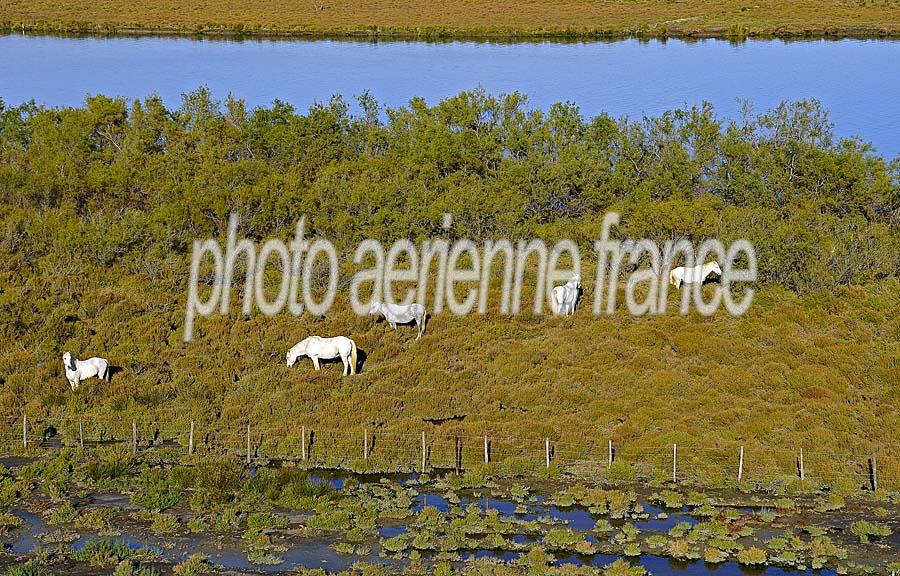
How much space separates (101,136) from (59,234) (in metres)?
13.5

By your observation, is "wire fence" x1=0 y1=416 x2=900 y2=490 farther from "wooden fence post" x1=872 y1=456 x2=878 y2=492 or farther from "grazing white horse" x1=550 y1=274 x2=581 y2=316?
"grazing white horse" x1=550 y1=274 x2=581 y2=316

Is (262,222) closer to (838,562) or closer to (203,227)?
(203,227)

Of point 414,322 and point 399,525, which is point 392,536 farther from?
point 414,322

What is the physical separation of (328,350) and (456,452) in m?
6.49

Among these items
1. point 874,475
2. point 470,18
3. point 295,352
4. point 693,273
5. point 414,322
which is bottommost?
point 874,475

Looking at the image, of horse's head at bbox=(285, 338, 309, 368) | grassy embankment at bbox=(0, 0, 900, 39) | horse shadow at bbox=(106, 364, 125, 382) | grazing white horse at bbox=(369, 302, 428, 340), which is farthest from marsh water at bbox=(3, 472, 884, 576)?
grassy embankment at bbox=(0, 0, 900, 39)

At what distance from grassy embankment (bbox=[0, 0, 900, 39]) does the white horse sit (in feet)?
305

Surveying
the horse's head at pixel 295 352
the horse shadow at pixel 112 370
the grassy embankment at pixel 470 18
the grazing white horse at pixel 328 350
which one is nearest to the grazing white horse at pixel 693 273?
the grazing white horse at pixel 328 350

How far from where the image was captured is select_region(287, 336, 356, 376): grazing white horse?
30.8 meters

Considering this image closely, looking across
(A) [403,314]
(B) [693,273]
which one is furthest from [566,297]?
(A) [403,314]

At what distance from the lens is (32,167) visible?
1831 inches

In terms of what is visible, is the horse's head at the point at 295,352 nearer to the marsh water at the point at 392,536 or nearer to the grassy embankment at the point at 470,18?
the marsh water at the point at 392,536

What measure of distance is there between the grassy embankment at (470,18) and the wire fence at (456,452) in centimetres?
9547

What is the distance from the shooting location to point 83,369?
29594mm
